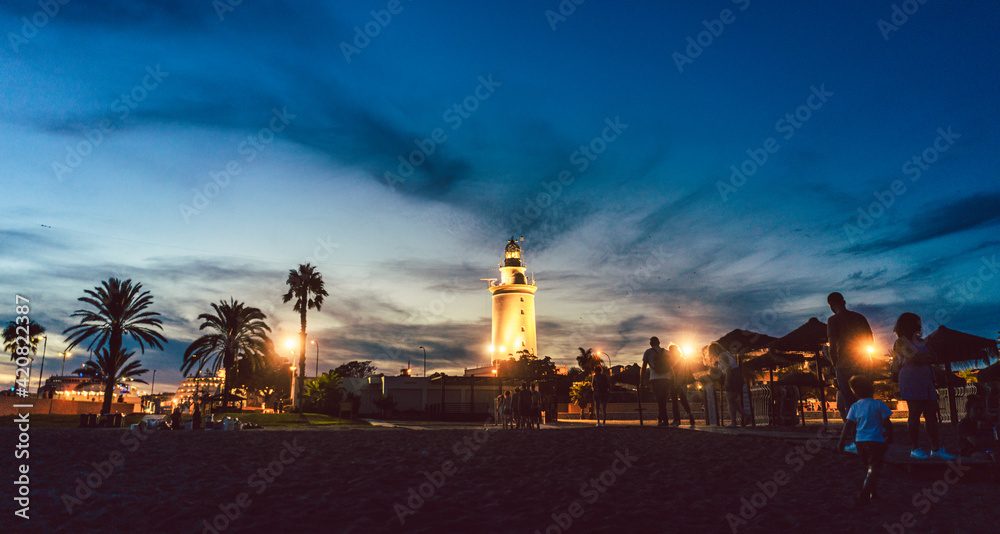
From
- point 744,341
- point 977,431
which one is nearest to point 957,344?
point 744,341

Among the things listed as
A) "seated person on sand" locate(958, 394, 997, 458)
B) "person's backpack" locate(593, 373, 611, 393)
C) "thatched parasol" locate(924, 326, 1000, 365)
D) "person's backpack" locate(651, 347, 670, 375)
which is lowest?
"seated person on sand" locate(958, 394, 997, 458)

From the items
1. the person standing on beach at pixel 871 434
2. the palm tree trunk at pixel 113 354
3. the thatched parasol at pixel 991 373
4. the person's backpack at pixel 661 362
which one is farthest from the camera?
the palm tree trunk at pixel 113 354

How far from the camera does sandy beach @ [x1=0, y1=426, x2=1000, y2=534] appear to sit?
532 cm

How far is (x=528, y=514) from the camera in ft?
18.3

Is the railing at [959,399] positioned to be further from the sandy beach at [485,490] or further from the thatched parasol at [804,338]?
the sandy beach at [485,490]

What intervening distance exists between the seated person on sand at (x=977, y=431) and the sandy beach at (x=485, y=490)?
2.42 feet

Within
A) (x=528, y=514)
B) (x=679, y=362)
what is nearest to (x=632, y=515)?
(x=528, y=514)

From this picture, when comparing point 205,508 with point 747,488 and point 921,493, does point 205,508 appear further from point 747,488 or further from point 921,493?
point 921,493

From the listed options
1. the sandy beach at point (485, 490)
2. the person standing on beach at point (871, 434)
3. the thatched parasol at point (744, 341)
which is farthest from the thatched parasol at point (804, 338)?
the person standing on beach at point (871, 434)

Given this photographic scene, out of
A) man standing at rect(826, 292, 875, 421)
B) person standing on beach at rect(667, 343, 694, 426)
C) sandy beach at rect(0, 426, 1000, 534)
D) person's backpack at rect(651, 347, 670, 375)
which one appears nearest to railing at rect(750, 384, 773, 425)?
person standing on beach at rect(667, 343, 694, 426)

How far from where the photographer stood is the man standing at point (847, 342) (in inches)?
308

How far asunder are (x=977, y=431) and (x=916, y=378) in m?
1.74

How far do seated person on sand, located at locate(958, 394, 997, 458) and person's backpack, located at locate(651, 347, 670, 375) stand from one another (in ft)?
18.1

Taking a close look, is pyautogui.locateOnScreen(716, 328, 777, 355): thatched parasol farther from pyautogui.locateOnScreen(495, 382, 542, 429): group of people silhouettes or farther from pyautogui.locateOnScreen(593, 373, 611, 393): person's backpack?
pyautogui.locateOnScreen(495, 382, 542, 429): group of people silhouettes
